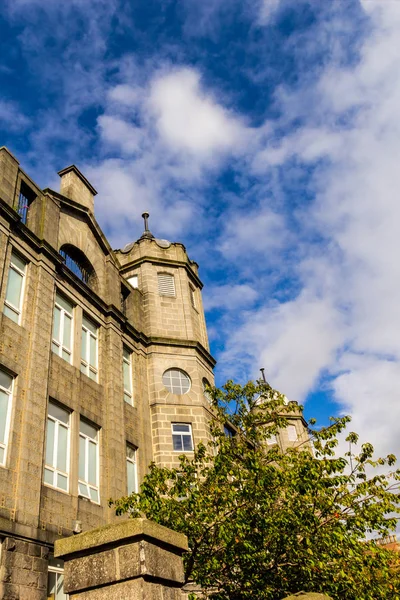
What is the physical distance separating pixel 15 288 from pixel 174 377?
8721 millimetres

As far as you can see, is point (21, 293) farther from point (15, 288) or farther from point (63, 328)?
point (63, 328)

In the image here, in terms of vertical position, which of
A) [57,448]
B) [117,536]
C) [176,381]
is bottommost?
[117,536]

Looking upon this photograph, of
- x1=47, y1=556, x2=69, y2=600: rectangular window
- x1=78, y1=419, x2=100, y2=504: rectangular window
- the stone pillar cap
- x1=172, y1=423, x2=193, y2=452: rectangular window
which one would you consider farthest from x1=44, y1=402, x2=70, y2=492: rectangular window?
the stone pillar cap

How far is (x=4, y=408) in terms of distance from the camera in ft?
41.0

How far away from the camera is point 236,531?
34.3ft

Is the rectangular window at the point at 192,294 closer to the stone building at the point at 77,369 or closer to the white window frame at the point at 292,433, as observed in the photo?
the stone building at the point at 77,369

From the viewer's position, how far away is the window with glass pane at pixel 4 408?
1191 cm

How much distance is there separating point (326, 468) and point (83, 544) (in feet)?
28.2

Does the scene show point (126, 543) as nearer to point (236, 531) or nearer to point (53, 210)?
point (236, 531)

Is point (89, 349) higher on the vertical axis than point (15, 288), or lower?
higher

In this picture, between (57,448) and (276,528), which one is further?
(57,448)

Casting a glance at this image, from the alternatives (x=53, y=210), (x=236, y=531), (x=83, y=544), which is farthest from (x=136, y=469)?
(x=83, y=544)

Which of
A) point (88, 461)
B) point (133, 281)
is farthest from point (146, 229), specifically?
point (88, 461)

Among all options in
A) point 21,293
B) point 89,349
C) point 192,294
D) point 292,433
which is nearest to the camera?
point 21,293
